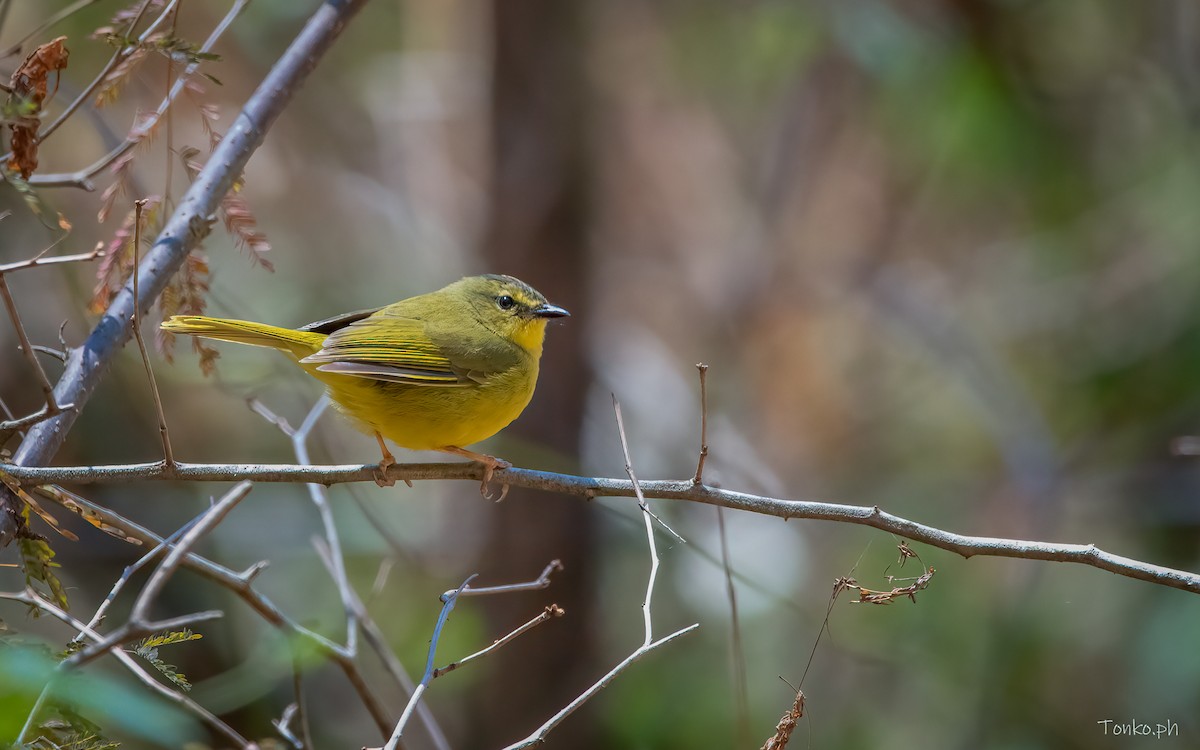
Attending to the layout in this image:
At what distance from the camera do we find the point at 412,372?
352 centimetres

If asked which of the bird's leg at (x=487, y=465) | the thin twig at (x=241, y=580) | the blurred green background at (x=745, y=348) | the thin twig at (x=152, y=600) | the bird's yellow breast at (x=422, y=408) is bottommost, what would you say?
the thin twig at (x=152, y=600)

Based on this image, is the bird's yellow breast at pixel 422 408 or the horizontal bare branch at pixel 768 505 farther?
the bird's yellow breast at pixel 422 408

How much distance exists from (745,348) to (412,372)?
7.15 meters

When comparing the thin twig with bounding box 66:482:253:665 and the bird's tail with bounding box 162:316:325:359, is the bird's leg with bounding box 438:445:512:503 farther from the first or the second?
the thin twig with bounding box 66:482:253:665

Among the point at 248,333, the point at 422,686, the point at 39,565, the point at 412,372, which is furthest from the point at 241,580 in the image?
the point at 412,372

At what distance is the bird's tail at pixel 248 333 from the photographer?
301 centimetres

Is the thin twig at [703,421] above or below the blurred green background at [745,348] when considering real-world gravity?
below

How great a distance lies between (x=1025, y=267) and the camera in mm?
A: 9281

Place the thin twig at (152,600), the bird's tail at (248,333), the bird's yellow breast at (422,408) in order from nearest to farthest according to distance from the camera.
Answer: the thin twig at (152,600)
the bird's tail at (248,333)
the bird's yellow breast at (422,408)

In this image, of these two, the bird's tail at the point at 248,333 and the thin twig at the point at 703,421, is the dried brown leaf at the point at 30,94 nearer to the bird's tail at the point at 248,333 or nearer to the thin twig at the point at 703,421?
the bird's tail at the point at 248,333

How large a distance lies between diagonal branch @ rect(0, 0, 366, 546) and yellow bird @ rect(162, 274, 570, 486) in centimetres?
33

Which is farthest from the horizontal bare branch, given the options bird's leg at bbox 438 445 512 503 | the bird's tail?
the bird's tail

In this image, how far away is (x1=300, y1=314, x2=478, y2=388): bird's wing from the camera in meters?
3.33

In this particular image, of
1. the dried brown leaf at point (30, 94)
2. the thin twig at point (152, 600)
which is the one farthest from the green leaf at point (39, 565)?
the dried brown leaf at point (30, 94)
